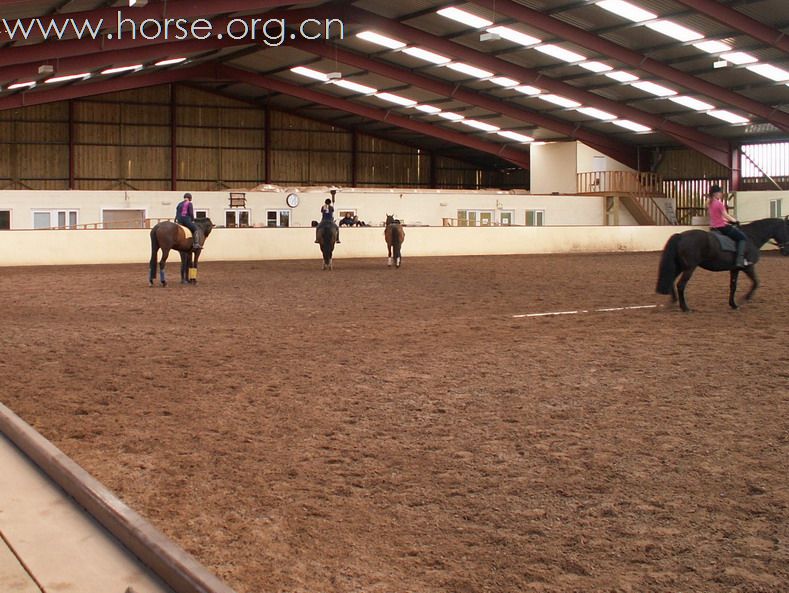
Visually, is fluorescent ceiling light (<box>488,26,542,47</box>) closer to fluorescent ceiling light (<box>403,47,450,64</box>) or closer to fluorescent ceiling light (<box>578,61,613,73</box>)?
fluorescent ceiling light (<box>578,61,613,73</box>)

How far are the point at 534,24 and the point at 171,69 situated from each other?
59.9 feet

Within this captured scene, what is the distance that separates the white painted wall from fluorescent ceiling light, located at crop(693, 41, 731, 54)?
22.6ft

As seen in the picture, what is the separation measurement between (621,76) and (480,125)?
36.4ft

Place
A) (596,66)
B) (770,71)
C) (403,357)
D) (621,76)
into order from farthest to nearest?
(621,76)
(596,66)
(770,71)
(403,357)

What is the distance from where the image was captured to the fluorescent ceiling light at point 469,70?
31969 mm

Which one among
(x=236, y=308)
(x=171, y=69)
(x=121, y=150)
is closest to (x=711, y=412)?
(x=236, y=308)

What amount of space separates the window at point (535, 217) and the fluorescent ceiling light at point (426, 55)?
8324 mm

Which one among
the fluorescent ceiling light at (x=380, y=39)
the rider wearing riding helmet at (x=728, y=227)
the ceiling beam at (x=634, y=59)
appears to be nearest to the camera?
the rider wearing riding helmet at (x=728, y=227)

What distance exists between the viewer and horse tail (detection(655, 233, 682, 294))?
36.2ft

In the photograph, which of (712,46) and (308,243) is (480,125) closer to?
(712,46)

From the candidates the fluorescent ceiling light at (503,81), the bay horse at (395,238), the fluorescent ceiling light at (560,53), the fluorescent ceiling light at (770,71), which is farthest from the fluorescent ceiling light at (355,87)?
the bay horse at (395,238)

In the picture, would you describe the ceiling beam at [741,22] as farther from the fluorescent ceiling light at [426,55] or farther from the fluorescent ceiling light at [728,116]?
the fluorescent ceiling light at [728,116]

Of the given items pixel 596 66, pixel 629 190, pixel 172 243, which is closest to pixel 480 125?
pixel 629 190

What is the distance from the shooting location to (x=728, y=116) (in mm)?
34844
